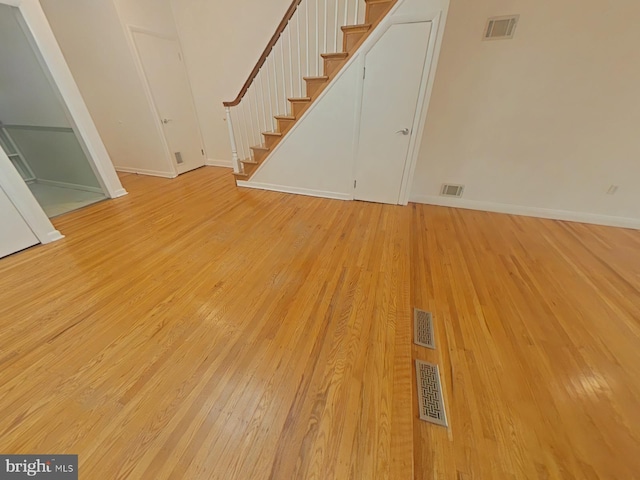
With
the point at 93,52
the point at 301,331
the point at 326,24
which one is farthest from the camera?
the point at 93,52

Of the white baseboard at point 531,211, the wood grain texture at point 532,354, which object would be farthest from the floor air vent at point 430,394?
the white baseboard at point 531,211

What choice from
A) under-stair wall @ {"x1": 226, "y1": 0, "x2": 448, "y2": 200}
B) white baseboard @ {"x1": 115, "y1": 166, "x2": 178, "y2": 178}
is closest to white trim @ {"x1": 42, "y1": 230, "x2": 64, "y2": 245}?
white baseboard @ {"x1": 115, "y1": 166, "x2": 178, "y2": 178}

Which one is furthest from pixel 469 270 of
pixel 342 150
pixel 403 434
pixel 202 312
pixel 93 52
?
pixel 93 52

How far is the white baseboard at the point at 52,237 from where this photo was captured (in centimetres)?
230

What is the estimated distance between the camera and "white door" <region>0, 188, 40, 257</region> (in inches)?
80.4

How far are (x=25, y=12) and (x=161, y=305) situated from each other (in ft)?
10.4

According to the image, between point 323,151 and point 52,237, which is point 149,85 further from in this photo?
point 323,151

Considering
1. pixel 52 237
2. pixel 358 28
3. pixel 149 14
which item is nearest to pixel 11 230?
pixel 52 237

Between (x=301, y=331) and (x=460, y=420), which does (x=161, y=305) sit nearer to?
(x=301, y=331)

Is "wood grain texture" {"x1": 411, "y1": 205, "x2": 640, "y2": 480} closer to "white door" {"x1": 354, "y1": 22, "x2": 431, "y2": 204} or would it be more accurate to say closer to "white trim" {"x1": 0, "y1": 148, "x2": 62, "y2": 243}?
"white door" {"x1": 354, "y1": 22, "x2": 431, "y2": 204}

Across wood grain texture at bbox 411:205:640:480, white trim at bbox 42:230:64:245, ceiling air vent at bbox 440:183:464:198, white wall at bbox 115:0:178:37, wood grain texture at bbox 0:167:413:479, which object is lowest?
wood grain texture at bbox 411:205:640:480

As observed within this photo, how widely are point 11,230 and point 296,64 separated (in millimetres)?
3766

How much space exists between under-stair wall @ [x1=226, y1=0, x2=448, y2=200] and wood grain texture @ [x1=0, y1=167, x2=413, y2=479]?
42.7 inches

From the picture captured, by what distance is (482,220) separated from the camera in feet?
9.34
